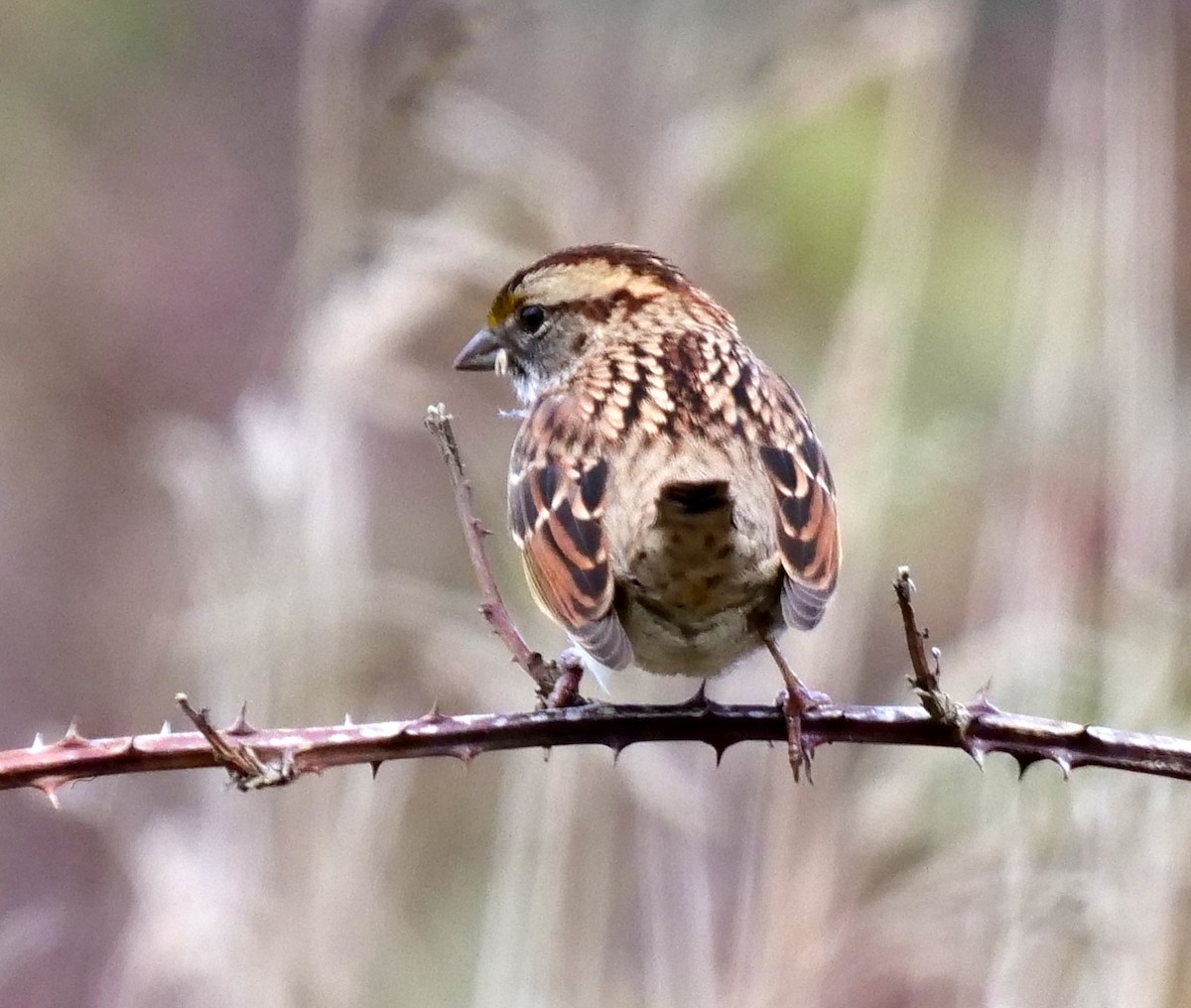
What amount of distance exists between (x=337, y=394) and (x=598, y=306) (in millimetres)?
500

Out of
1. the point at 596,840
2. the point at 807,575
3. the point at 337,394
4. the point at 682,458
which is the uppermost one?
the point at 337,394

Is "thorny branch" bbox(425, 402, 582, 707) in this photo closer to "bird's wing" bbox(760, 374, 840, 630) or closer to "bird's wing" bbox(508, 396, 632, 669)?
"bird's wing" bbox(508, 396, 632, 669)

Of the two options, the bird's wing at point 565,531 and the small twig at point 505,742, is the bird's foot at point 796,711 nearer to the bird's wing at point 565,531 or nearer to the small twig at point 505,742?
the small twig at point 505,742

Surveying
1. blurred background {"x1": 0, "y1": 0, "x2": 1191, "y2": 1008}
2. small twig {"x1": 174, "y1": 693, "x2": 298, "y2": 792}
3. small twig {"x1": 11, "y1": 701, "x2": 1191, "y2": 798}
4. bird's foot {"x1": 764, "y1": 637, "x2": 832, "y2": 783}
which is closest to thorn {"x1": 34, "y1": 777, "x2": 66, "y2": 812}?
small twig {"x1": 11, "y1": 701, "x2": 1191, "y2": 798}

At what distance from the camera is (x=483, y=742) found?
199 cm

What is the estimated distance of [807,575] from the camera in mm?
2623

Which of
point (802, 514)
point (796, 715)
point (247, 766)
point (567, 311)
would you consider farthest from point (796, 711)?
point (567, 311)

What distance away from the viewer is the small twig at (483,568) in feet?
7.30

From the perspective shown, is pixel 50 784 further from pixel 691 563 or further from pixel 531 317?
pixel 531 317

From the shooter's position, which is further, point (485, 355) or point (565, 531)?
point (485, 355)

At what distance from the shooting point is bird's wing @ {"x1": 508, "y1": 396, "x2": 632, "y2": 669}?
8.32 feet

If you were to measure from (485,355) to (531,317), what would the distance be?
11cm

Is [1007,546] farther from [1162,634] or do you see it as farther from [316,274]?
[316,274]

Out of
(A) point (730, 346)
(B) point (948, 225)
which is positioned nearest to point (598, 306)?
(A) point (730, 346)
